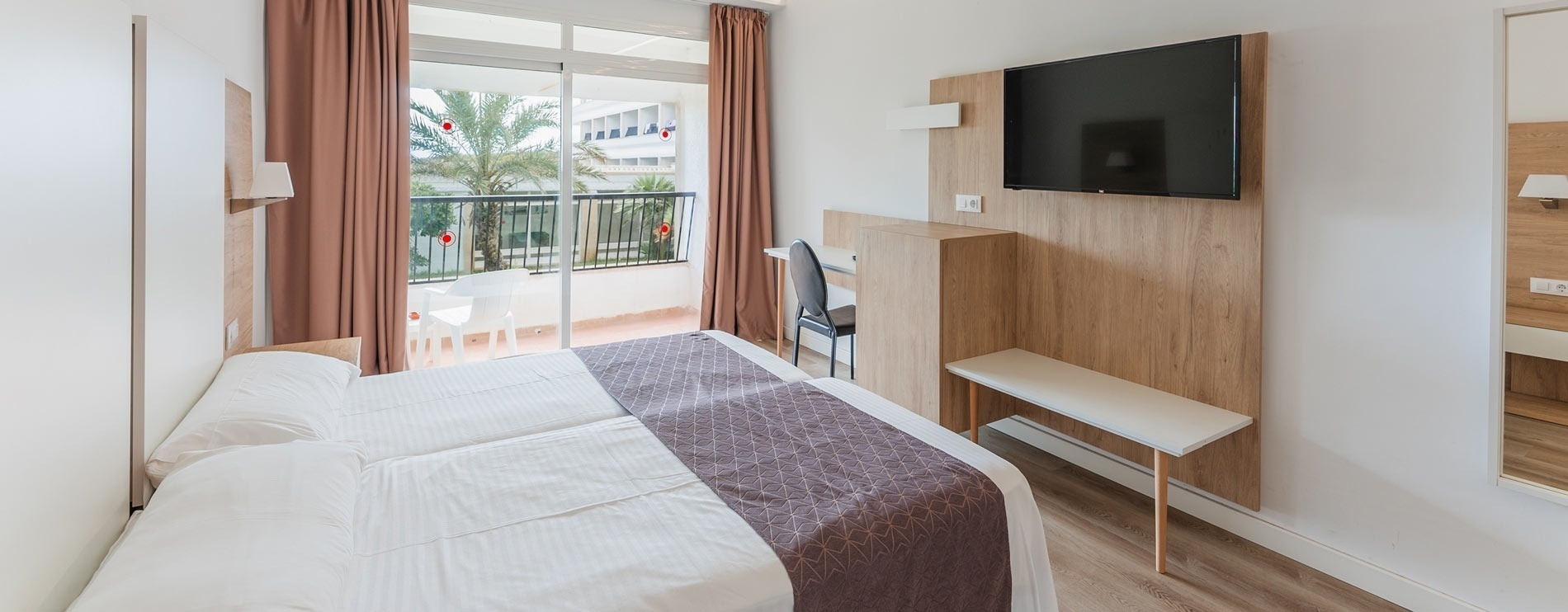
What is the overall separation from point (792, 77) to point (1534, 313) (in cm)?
393

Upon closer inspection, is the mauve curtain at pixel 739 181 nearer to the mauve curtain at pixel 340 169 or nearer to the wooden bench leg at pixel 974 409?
the mauve curtain at pixel 340 169

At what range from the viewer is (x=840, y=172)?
14.9 ft

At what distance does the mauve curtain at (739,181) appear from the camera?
4941 mm

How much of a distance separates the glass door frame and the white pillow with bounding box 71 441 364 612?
122 inches

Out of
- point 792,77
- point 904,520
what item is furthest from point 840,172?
point 904,520

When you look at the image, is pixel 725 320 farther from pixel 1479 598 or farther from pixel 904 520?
pixel 1479 598

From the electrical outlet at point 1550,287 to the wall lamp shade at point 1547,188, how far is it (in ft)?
0.59

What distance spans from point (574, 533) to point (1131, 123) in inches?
91.9

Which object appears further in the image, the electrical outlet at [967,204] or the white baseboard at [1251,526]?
the electrical outlet at [967,204]

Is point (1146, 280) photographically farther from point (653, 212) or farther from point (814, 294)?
point (653, 212)

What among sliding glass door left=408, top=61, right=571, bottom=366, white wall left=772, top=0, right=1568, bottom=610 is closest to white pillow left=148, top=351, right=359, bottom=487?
sliding glass door left=408, top=61, right=571, bottom=366

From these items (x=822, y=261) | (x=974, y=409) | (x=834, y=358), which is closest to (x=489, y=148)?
(x=822, y=261)

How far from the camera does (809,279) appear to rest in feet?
12.1

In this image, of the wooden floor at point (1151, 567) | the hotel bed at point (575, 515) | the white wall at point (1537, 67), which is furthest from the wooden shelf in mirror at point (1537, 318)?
the hotel bed at point (575, 515)
